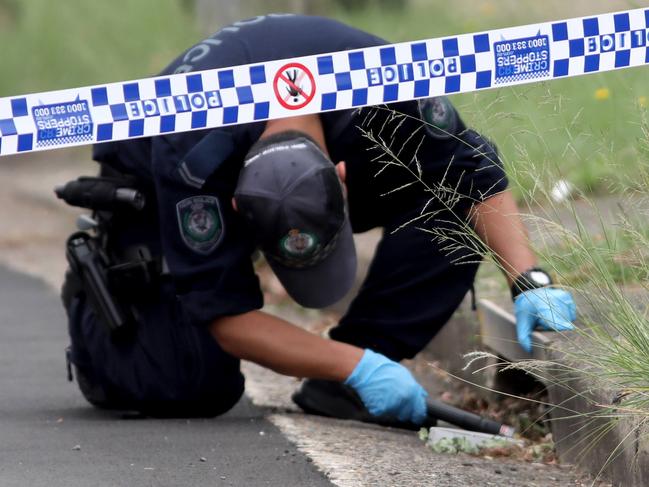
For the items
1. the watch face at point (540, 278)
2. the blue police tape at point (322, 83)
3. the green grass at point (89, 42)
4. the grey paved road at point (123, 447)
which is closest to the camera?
the grey paved road at point (123, 447)

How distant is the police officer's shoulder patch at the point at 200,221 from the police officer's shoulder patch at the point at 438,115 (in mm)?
658

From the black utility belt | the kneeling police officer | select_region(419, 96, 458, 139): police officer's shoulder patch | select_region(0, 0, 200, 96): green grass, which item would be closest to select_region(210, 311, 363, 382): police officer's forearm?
the kneeling police officer

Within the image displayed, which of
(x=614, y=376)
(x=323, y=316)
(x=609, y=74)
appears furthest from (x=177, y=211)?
(x=609, y=74)

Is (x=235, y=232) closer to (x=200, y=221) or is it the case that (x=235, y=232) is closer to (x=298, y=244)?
(x=200, y=221)

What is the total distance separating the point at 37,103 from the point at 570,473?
1641 millimetres

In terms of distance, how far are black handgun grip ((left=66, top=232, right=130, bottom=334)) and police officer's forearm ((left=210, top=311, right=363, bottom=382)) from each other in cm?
46

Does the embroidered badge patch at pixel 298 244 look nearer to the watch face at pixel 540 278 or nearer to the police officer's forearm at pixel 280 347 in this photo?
the police officer's forearm at pixel 280 347

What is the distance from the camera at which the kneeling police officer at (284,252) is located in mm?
3592

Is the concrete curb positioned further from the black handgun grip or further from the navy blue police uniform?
the black handgun grip

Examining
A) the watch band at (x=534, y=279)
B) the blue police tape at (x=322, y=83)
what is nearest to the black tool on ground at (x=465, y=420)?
the watch band at (x=534, y=279)

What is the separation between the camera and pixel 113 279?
13.5 feet

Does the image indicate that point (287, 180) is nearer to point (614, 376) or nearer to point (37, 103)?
point (37, 103)

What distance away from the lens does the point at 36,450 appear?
3.51 m

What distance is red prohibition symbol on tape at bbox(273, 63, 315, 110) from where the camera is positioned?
357 centimetres
